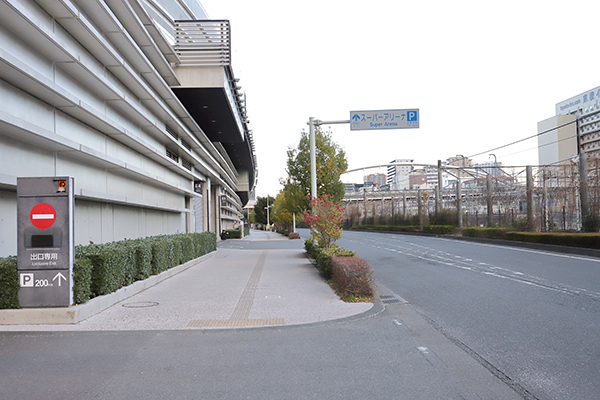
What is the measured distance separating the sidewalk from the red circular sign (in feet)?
5.28

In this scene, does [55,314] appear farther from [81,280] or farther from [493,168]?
[493,168]

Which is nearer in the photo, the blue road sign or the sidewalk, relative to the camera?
the sidewalk

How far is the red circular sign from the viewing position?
7.79 metres

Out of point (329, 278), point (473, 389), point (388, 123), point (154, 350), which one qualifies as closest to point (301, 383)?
point (473, 389)

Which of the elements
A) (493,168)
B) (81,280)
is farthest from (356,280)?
(493,168)

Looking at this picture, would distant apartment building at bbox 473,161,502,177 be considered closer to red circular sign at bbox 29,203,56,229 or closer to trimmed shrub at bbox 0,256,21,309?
red circular sign at bbox 29,203,56,229

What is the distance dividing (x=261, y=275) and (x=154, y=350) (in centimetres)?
854

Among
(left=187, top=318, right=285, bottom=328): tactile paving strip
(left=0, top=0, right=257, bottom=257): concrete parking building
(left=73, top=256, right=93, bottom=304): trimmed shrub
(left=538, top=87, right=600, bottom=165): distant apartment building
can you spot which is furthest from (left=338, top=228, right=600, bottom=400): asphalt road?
(left=538, top=87, right=600, bottom=165): distant apartment building

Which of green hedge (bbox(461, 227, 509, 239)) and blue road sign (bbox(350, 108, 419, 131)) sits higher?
blue road sign (bbox(350, 108, 419, 131))

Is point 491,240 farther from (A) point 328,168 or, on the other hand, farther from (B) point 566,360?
(B) point 566,360

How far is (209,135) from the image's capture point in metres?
35.0

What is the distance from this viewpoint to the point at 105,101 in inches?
589

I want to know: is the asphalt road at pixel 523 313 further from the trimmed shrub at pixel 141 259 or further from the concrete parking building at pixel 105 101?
the concrete parking building at pixel 105 101

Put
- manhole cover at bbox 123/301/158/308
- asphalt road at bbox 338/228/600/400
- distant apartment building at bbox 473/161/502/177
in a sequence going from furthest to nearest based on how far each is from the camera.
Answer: distant apartment building at bbox 473/161/502/177 < manhole cover at bbox 123/301/158/308 < asphalt road at bbox 338/228/600/400
